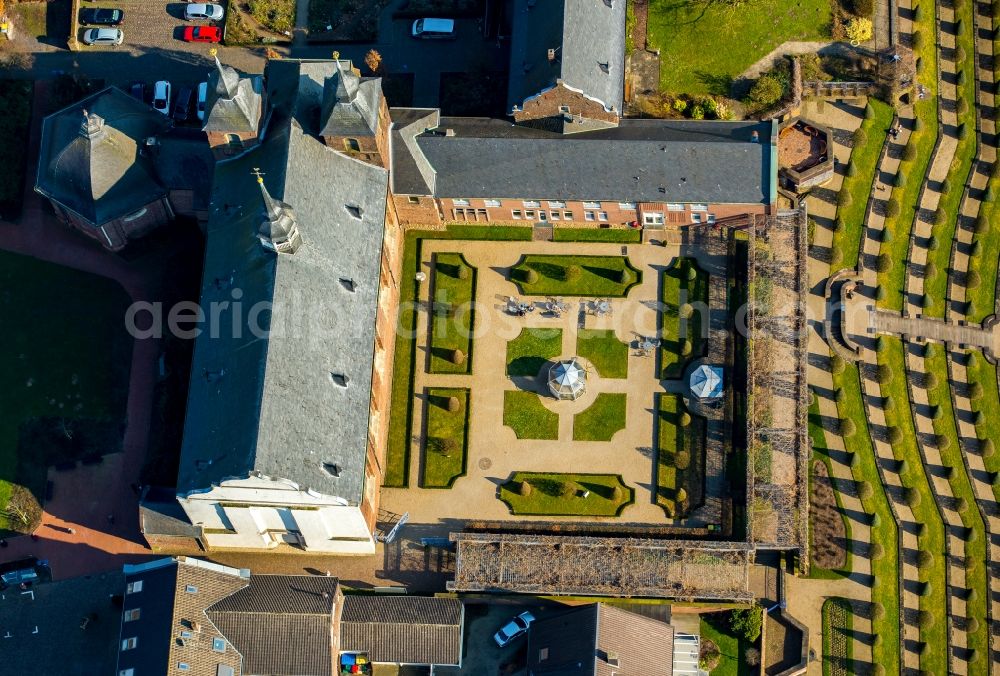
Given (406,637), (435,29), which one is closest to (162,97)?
(435,29)

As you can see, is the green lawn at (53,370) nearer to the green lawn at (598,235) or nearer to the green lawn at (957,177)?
the green lawn at (598,235)

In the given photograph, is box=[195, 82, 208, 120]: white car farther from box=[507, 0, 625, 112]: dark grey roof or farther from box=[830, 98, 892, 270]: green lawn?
box=[830, 98, 892, 270]: green lawn

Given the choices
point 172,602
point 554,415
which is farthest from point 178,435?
point 554,415

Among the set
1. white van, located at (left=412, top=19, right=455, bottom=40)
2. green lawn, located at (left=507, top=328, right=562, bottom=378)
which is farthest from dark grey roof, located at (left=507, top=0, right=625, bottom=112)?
green lawn, located at (left=507, top=328, right=562, bottom=378)

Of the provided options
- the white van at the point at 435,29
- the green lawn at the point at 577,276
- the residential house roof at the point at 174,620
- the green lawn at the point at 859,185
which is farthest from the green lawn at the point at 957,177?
the residential house roof at the point at 174,620

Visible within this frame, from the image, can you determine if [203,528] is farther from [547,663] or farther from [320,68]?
[320,68]

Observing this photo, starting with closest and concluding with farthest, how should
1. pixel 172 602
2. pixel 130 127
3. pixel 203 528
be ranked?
pixel 172 602 < pixel 203 528 < pixel 130 127
